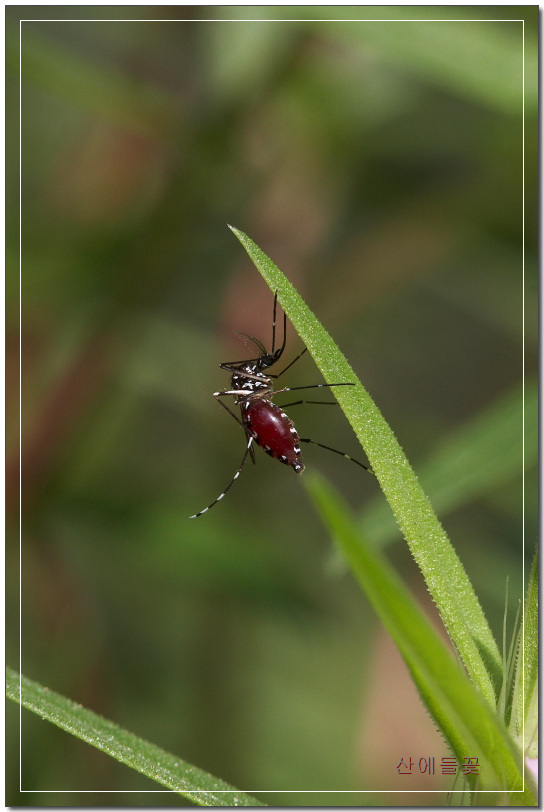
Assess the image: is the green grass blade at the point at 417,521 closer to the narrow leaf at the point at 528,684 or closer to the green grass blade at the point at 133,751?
the narrow leaf at the point at 528,684

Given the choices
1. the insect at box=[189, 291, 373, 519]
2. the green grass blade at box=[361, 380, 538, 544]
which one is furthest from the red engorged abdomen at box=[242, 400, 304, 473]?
the green grass blade at box=[361, 380, 538, 544]

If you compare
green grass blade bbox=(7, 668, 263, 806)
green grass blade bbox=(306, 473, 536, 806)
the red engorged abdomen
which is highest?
green grass blade bbox=(306, 473, 536, 806)

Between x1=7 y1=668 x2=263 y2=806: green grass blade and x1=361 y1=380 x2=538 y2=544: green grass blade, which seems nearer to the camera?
x1=7 y1=668 x2=263 y2=806: green grass blade

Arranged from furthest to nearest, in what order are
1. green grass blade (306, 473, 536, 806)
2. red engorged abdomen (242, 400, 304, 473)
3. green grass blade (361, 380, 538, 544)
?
red engorged abdomen (242, 400, 304, 473) → green grass blade (361, 380, 538, 544) → green grass blade (306, 473, 536, 806)

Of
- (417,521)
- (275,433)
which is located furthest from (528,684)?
(275,433)

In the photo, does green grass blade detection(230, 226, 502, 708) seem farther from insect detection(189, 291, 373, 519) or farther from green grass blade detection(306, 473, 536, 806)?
insect detection(189, 291, 373, 519)

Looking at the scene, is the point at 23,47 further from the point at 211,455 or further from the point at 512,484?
the point at 512,484

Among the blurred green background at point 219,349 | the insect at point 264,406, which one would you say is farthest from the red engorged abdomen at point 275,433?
the blurred green background at point 219,349

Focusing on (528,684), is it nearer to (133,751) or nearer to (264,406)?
(133,751)
